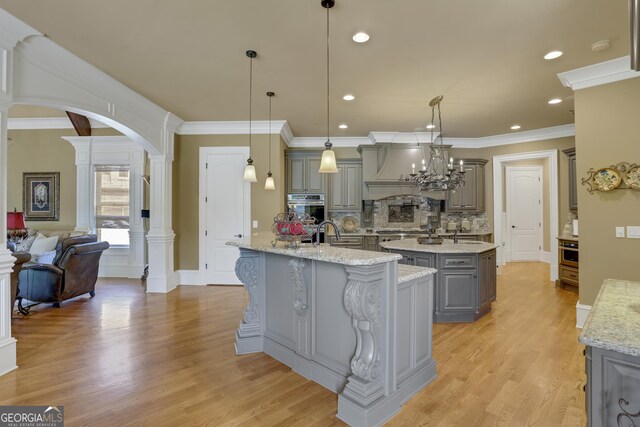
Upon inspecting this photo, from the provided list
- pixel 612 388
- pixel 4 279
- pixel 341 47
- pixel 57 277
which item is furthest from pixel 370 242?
pixel 612 388

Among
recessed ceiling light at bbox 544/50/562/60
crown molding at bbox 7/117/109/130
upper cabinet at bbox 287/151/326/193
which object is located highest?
crown molding at bbox 7/117/109/130

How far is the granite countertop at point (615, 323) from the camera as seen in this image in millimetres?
991

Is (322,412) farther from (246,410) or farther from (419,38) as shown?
(419,38)

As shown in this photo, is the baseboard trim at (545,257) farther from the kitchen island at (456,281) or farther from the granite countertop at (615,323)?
the granite countertop at (615,323)

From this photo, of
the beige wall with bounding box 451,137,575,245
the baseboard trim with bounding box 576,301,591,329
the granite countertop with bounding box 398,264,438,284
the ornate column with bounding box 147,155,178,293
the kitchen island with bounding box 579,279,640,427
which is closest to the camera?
the kitchen island with bounding box 579,279,640,427

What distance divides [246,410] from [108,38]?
3371mm

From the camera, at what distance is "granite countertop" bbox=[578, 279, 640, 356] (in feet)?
3.25

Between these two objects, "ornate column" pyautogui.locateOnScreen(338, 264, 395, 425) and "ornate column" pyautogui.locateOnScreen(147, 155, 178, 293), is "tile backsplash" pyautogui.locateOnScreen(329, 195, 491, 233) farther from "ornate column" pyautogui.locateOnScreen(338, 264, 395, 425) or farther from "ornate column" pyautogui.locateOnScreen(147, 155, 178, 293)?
"ornate column" pyautogui.locateOnScreen(338, 264, 395, 425)

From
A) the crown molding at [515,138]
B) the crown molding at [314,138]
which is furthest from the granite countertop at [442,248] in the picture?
the crown molding at [515,138]

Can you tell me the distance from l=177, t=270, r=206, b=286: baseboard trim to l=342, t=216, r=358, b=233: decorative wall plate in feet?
9.85

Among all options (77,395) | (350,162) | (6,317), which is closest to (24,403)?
(77,395)

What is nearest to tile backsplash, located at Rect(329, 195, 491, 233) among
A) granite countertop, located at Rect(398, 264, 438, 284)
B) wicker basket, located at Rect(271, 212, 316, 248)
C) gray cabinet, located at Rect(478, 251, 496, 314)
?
gray cabinet, located at Rect(478, 251, 496, 314)

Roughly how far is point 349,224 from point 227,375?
14.7ft

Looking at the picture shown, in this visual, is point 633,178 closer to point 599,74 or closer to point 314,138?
point 599,74
